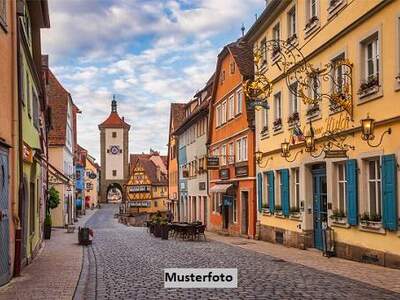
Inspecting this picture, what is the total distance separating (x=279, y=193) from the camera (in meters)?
26.1

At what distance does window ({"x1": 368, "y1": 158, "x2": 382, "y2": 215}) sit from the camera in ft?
53.9

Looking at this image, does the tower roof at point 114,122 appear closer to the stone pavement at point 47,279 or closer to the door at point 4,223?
the stone pavement at point 47,279

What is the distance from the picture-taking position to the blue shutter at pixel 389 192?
49.5 feet

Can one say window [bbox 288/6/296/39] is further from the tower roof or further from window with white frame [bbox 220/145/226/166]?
the tower roof

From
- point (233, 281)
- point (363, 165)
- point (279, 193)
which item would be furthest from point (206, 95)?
point (233, 281)

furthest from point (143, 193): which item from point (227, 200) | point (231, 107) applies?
point (231, 107)

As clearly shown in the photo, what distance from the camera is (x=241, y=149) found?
33.1m

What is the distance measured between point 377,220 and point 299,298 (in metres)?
5.80

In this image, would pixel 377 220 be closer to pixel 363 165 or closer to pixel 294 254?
pixel 363 165

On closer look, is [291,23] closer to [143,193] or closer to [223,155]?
[223,155]

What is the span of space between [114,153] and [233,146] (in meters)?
82.0

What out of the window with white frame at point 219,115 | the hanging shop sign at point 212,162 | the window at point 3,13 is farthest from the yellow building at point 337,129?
the window with white frame at point 219,115

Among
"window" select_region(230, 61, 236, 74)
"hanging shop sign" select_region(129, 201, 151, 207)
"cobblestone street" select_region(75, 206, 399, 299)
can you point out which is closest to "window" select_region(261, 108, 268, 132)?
"window" select_region(230, 61, 236, 74)

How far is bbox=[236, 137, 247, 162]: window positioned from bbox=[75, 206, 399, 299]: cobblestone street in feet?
33.8
